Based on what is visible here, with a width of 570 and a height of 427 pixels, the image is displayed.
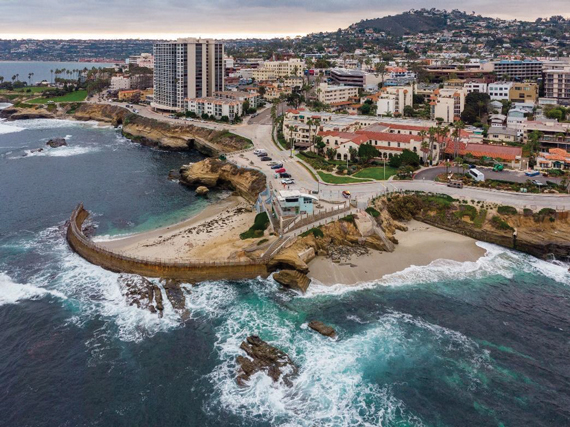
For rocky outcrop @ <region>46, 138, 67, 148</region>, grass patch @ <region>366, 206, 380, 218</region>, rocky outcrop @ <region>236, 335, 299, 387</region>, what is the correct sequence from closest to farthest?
rocky outcrop @ <region>236, 335, 299, 387</region>, grass patch @ <region>366, 206, 380, 218</region>, rocky outcrop @ <region>46, 138, 67, 148</region>

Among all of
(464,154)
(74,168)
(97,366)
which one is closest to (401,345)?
(97,366)

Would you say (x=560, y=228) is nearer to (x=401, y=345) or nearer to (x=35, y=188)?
(x=401, y=345)

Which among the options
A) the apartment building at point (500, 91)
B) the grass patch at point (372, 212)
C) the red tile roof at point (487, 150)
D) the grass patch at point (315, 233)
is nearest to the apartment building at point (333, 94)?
the apartment building at point (500, 91)

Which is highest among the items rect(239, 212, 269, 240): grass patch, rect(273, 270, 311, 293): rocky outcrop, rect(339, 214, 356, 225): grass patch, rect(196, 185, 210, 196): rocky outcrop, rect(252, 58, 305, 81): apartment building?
rect(252, 58, 305, 81): apartment building

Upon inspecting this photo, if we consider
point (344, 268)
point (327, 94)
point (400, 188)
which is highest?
point (327, 94)

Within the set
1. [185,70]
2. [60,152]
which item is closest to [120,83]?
[185,70]

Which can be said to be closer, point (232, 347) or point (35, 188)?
point (232, 347)

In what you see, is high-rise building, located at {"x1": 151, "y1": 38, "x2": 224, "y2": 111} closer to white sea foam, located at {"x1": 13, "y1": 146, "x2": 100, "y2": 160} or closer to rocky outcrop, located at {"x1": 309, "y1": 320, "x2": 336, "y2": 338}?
white sea foam, located at {"x1": 13, "y1": 146, "x2": 100, "y2": 160}

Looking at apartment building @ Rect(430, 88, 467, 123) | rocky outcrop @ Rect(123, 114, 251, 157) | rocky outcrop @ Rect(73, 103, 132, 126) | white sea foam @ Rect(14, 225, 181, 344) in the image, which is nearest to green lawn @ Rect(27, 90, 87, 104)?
rocky outcrop @ Rect(73, 103, 132, 126)
